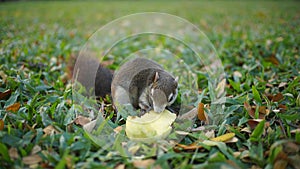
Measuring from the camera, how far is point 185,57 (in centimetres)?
398

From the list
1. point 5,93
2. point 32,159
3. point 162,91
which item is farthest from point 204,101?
point 5,93

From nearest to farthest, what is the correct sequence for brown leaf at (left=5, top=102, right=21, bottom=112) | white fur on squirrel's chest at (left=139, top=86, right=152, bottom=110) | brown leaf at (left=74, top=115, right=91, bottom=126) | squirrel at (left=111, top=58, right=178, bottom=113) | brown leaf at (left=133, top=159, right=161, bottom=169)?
brown leaf at (left=133, top=159, right=161, bottom=169)
brown leaf at (left=74, top=115, right=91, bottom=126)
brown leaf at (left=5, top=102, right=21, bottom=112)
squirrel at (left=111, top=58, right=178, bottom=113)
white fur on squirrel's chest at (left=139, top=86, right=152, bottom=110)

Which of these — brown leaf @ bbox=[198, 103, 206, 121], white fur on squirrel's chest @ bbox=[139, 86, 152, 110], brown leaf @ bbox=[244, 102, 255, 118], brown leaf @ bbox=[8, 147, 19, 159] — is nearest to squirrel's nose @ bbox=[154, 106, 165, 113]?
white fur on squirrel's chest @ bbox=[139, 86, 152, 110]

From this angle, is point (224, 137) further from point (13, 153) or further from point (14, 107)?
point (14, 107)

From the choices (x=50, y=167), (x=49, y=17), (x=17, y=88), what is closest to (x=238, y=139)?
(x=50, y=167)

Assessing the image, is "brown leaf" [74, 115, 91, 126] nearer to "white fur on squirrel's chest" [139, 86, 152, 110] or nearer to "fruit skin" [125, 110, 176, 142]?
"fruit skin" [125, 110, 176, 142]

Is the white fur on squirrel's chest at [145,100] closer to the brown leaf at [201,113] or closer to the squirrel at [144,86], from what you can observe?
the squirrel at [144,86]

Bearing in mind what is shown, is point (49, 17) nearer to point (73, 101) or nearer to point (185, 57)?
point (185, 57)

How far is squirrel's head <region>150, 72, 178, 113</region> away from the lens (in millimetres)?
2320

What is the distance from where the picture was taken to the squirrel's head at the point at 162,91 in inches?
91.4

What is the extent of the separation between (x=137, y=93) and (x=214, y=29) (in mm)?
3593

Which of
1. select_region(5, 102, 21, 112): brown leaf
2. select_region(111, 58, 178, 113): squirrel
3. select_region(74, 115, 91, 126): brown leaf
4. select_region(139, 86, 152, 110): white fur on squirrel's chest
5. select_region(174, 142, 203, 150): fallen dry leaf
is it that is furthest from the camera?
select_region(139, 86, 152, 110): white fur on squirrel's chest

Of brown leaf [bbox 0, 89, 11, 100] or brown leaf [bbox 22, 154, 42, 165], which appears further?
brown leaf [bbox 0, 89, 11, 100]

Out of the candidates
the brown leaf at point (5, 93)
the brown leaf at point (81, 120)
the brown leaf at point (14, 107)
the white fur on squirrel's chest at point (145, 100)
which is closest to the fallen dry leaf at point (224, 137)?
the white fur on squirrel's chest at point (145, 100)
